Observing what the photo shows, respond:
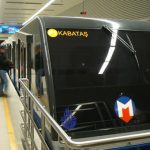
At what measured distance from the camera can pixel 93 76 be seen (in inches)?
157

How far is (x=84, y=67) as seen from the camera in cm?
398

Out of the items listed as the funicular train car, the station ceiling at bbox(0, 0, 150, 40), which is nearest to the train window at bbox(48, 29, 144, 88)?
the funicular train car

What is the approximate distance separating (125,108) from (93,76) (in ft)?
1.77

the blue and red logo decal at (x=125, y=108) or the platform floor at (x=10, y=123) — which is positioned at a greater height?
the blue and red logo decal at (x=125, y=108)

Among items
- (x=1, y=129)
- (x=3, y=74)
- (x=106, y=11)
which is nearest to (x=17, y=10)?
(x=106, y=11)

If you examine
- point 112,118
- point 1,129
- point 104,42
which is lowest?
point 1,129

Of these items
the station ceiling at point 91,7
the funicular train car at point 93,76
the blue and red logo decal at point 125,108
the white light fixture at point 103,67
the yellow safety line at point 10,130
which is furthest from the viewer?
the station ceiling at point 91,7

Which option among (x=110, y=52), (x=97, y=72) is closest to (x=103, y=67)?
(x=97, y=72)

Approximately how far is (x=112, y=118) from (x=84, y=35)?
1.09 m

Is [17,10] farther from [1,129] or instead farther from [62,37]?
[62,37]

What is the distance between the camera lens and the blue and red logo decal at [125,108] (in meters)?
3.83

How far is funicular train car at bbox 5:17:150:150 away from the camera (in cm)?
370

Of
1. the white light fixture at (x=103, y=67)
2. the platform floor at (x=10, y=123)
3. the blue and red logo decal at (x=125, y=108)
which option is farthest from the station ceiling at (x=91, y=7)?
the blue and red logo decal at (x=125, y=108)

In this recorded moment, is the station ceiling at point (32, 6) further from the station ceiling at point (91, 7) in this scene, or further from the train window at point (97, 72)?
the train window at point (97, 72)
